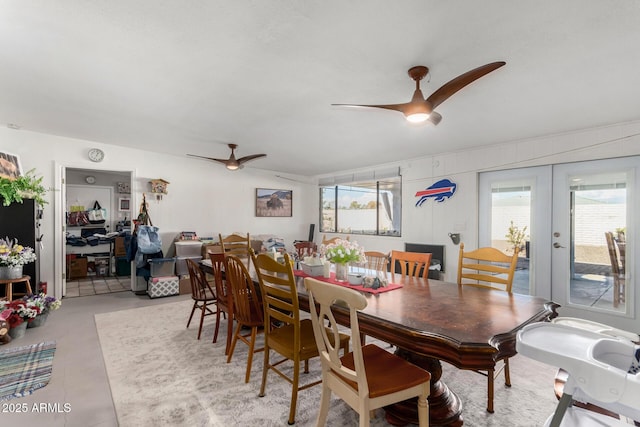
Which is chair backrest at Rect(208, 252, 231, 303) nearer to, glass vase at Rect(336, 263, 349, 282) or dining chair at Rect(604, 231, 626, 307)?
glass vase at Rect(336, 263, 349, 282)

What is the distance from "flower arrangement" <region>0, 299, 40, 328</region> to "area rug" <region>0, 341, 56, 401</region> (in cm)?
37

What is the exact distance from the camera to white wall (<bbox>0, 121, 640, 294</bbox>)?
373cm

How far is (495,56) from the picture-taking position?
6.86 ft

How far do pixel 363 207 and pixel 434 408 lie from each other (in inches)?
187

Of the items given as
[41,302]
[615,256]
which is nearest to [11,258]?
[41,302]

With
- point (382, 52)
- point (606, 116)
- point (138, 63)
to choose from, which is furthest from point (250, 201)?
point (606, 116)

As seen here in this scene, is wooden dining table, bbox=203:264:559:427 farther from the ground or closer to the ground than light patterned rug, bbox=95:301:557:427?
farther from the ground

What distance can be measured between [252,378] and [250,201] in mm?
4588

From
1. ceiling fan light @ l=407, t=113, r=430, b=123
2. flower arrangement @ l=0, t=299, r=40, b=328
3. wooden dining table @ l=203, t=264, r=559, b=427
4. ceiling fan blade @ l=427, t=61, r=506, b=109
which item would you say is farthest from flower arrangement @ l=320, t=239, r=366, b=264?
flower arrangement @ l=0, t=299, r=40, b=328

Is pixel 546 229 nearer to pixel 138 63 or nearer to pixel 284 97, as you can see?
pixel 284 97

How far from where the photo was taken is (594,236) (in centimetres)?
Result: 356

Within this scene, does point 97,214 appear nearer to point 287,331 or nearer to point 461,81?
point 287,331

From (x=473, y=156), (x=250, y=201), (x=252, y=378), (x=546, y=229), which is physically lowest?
(x=252, y=378)

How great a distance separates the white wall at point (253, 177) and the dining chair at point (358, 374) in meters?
3.54
